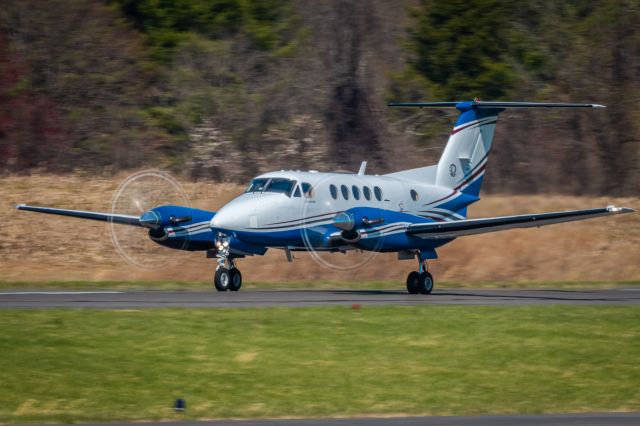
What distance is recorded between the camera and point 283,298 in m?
24.3

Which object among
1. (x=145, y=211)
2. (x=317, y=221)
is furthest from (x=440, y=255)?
(x=317, y=221)

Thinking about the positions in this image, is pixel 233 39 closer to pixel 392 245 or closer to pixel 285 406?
pixel 392 245

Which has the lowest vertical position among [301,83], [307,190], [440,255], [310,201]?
[440,255]

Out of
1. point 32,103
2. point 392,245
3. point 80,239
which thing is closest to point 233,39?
point 32,103

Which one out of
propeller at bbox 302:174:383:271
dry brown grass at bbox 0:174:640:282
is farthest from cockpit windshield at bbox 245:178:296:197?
dry brown grass at bbox 0:174:640:282

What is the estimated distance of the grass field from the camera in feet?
45.0

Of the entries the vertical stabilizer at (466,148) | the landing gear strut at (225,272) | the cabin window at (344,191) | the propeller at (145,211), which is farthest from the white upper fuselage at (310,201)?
the propeller at (145,211)

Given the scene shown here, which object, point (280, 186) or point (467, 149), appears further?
point (467, 149)

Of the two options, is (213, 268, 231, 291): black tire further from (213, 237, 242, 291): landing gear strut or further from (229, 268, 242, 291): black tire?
(229, 268, 242, 291): black tire

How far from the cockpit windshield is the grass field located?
6.51 m

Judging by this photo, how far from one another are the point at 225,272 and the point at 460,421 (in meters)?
14.5

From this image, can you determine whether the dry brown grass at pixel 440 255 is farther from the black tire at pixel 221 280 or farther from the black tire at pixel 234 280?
the black tire at pixel 221 280

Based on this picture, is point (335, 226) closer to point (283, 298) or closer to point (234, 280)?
point (283, 298)

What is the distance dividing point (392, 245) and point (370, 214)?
49.3 inches
